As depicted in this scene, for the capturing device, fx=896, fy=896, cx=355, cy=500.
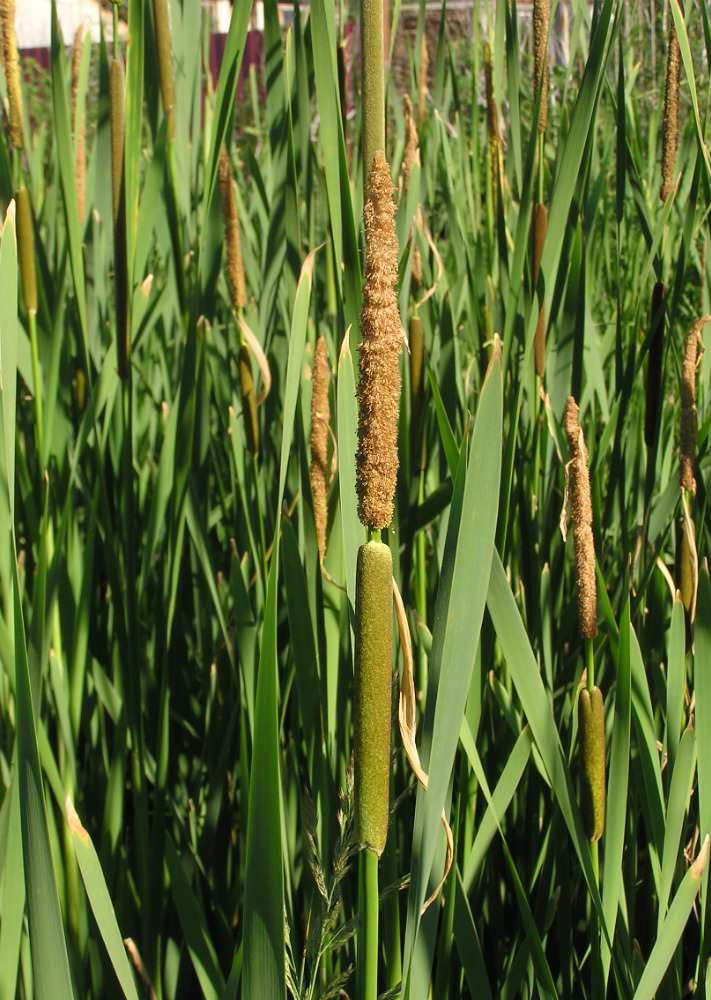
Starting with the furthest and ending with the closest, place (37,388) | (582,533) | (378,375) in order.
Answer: (37,388) < (582,533) < (378,375)

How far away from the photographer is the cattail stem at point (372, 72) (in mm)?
421

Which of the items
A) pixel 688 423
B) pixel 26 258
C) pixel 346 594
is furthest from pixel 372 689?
pixel 26 258

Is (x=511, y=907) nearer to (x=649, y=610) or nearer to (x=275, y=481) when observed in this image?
(x=649, y=610)

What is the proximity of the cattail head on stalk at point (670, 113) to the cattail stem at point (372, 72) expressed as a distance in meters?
0.37

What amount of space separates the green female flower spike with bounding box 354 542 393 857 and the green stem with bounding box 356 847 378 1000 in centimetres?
2

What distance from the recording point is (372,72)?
0.43m

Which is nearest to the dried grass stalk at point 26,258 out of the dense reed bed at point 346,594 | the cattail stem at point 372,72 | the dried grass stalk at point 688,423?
the dense reed bed at point 346,594

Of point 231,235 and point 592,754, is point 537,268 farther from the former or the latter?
point 592,754

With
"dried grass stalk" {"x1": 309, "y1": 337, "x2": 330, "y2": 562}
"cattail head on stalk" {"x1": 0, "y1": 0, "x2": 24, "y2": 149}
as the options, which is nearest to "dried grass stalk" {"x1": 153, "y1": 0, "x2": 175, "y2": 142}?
"cattail head on stalk" {"x1": 0, "y1": 0, "x2": 24, "y2": 149}

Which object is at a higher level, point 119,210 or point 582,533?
point 119,210

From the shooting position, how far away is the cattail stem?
0.42 metres

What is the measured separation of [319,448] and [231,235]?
27 centimetres

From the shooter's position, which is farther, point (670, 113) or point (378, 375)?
point (670, 113)

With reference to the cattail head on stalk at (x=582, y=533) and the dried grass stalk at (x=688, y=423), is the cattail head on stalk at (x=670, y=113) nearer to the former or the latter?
the dried grass stalk at (x=688, y=423)
